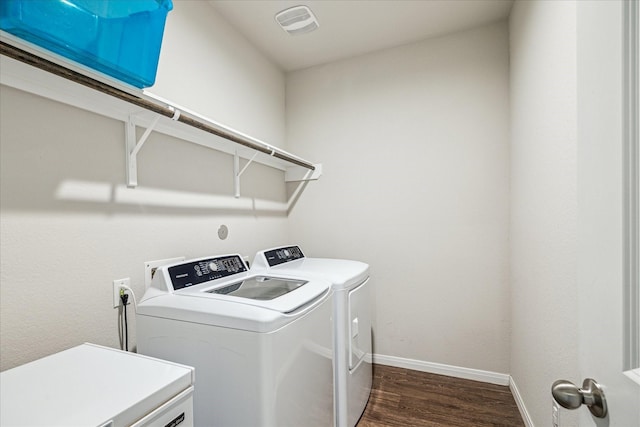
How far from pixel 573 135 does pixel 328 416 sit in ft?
5.40

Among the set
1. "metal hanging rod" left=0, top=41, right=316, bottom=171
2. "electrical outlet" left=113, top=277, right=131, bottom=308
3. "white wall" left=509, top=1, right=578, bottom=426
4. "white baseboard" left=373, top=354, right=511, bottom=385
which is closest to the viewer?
"metal hanging rod" left=0, top=41, right=316, bottom=171

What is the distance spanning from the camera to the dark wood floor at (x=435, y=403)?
1844mm

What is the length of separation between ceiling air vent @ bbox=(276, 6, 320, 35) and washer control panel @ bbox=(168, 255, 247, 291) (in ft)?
5.39

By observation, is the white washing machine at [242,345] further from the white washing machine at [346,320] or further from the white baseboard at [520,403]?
the white baseboard at [520,403]

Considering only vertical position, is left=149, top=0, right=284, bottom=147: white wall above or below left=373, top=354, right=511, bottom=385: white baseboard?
above

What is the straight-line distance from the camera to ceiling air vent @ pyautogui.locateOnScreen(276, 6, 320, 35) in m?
2.01

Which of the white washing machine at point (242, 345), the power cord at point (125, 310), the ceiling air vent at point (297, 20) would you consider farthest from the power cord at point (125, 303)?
the ceiling air vent at point (297, 20)

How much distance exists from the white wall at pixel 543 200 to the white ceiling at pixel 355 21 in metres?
0.32

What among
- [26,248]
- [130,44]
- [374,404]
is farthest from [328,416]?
[130,44]

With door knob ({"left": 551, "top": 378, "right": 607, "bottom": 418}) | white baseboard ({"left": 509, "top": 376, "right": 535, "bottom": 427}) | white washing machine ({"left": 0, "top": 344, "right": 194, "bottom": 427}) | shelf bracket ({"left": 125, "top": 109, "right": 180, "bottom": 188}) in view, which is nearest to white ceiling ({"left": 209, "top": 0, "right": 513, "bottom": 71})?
shelf bracket ({"left": 125, "top": 109, "right": 180, "bottom": 188})

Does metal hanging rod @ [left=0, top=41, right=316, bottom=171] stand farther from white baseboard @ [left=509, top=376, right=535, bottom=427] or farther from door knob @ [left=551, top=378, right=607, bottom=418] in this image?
white baseboard @ [left=509, top=376, right=535, bottom=427]

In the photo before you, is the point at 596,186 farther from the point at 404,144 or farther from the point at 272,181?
the point at 272,181

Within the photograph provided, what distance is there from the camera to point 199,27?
1885mm

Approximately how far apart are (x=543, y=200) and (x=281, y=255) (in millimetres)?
1554
